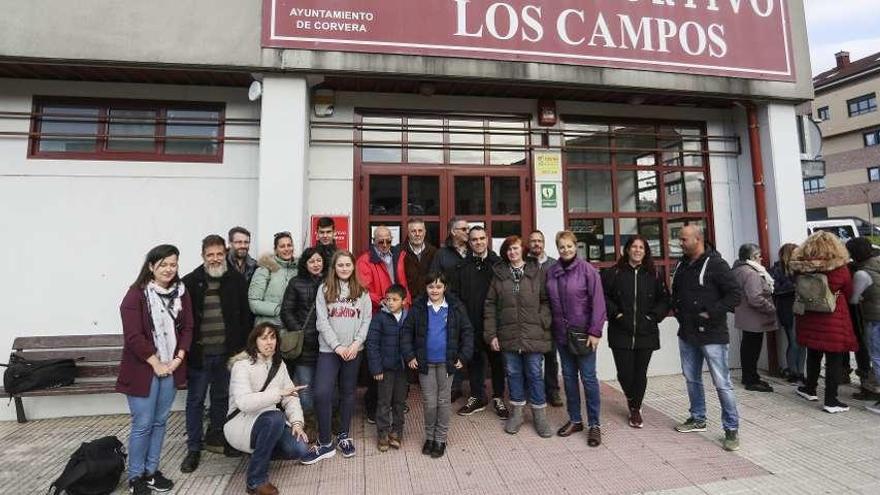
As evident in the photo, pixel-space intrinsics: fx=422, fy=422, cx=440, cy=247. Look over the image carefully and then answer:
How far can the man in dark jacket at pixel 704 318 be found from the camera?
3.62m

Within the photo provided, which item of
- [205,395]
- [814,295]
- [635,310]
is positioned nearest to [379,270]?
[205,395]

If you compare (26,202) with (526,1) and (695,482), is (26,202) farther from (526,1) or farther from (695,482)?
(695,482)

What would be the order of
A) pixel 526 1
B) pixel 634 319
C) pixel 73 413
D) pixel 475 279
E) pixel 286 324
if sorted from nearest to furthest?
pixel 286 324 < pixel 634 319 < pixel 475 279 < pixel 73 413 < pixel 526 1

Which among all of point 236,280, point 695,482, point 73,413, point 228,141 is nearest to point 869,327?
point 695,482

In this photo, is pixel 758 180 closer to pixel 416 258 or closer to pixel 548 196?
pixel 548 196

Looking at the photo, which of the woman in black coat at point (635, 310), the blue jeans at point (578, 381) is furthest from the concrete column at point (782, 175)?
the blue jeans at point (578, 381)

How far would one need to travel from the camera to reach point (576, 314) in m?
3.75

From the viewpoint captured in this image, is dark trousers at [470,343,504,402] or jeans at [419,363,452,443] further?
dark trousers at [470,343,504,402]

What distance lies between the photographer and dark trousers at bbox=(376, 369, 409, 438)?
366 cm

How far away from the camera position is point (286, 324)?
360cm

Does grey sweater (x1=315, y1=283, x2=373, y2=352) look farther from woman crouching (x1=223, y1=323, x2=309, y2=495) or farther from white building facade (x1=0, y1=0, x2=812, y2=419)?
white building facade (x1=0, y1=0, x2=812, y2=419)

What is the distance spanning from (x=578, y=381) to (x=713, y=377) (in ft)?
3.82

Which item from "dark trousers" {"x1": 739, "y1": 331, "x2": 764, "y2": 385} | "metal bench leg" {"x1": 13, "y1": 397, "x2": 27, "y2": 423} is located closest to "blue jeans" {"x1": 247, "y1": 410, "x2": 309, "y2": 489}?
"metal bench leg" {"x1": 13, "y1": 397, "x2": 27, "y2": 423}

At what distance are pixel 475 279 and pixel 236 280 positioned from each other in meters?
2.21
